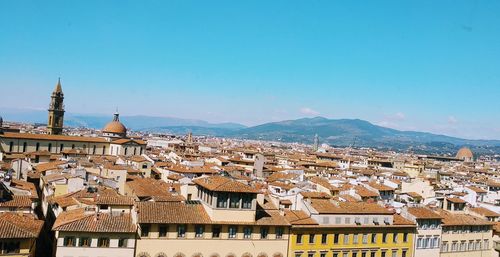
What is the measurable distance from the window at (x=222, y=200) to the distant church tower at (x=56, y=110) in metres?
86.8

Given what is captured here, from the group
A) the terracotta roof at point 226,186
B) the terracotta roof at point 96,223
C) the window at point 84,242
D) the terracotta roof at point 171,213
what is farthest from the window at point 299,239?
the window at point 84,242

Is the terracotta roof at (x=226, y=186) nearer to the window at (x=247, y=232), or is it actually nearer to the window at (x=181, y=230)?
the window at (x=247, y=232)

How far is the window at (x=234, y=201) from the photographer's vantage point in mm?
36438

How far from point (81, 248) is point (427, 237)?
28.8 m

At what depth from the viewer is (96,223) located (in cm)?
3322

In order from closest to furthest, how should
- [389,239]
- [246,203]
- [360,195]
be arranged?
1. [246,203]
2. [389,239]
3. [360,195]

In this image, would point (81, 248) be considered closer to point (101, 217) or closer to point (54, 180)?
point (101, 217)

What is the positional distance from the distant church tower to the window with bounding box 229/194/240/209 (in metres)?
86.9

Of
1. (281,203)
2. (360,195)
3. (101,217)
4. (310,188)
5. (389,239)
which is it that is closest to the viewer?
(101,217)

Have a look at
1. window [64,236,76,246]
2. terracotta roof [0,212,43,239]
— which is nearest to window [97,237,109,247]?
window [64,236,76,246]

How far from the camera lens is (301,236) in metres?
38.4

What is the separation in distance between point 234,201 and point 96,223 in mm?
9800

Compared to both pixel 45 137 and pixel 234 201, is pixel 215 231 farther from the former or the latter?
pixel 45 137

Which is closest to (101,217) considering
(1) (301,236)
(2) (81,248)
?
(2) (81,248)
